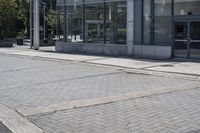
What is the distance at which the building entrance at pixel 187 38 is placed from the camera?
21375 millimetres

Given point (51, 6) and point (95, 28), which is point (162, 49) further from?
point (51, 6)

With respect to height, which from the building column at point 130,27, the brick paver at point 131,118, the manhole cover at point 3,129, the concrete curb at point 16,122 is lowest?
the manhole cover at point 3,129

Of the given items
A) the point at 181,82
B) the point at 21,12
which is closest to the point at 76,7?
the point at 181,82

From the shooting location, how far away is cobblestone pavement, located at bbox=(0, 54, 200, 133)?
25.0ft

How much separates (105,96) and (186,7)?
1271 centimetres

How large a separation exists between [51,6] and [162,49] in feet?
159

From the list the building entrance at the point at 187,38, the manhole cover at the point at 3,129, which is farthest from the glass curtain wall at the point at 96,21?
the manhole cover at the point at 3,129

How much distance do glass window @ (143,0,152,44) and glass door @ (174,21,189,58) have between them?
2.01 metres

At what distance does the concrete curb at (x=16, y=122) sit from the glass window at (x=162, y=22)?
15073 millimetres

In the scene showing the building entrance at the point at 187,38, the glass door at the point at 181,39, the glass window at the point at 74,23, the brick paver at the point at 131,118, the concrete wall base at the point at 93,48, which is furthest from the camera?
the glass window at the point at 74,23

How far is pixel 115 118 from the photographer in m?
8.16

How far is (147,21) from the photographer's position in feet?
79.4

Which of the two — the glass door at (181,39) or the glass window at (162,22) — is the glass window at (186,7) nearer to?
the glass window at (162,22)

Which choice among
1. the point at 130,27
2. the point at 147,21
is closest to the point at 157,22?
the point at 147,21
